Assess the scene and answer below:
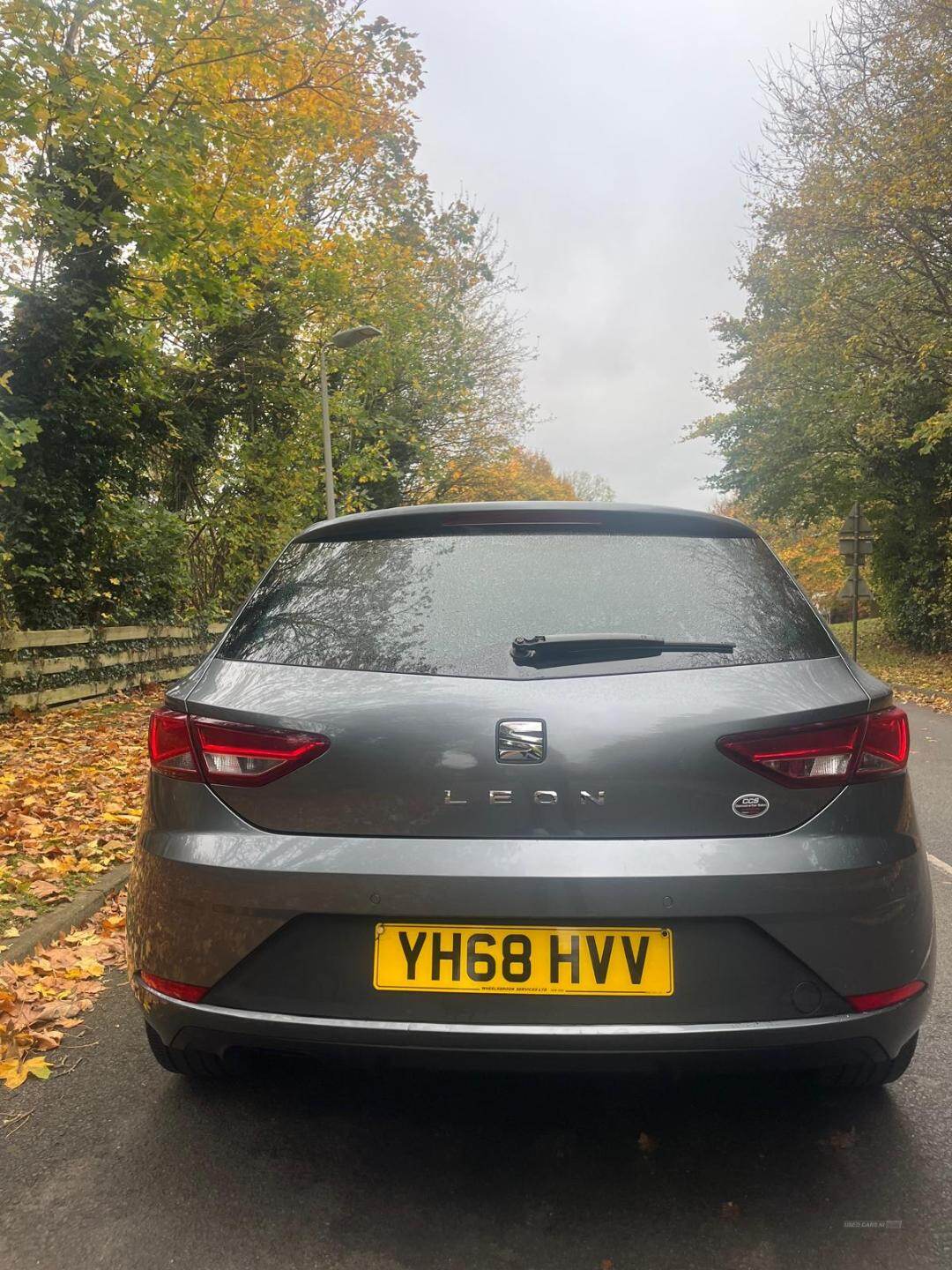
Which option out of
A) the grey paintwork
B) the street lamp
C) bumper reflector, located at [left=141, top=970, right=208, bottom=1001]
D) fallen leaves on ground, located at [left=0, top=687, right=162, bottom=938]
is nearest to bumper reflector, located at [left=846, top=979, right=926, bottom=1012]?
the grey paintwork

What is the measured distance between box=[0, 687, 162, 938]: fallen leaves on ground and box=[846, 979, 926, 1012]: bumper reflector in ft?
11.4

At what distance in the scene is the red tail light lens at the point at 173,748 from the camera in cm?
239

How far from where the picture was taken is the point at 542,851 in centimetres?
216

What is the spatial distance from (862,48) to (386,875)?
61.2 ft

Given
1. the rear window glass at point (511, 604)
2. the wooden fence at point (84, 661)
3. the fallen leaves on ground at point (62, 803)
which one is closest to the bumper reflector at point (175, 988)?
the rear window glass at point (511, 604)

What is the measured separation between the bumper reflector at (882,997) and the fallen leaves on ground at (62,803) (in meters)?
3.47

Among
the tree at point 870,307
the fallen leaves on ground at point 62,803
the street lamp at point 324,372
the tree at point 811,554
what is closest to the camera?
the fallen leaves on ground at point 62,803

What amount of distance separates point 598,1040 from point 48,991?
8.33 feet

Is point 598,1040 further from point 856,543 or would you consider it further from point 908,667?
point 908,667

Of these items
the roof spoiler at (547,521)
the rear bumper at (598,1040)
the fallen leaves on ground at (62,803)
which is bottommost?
the fallen leaves on ground at (62,803)

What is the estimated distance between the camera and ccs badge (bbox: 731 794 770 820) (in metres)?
2.20

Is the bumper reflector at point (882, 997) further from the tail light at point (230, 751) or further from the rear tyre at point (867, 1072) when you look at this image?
the tail light at point (230, 751)

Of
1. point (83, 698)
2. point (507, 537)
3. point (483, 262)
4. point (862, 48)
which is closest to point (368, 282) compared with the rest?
point (483, 262)

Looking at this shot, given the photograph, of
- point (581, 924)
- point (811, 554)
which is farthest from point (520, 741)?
point (811, 554)
